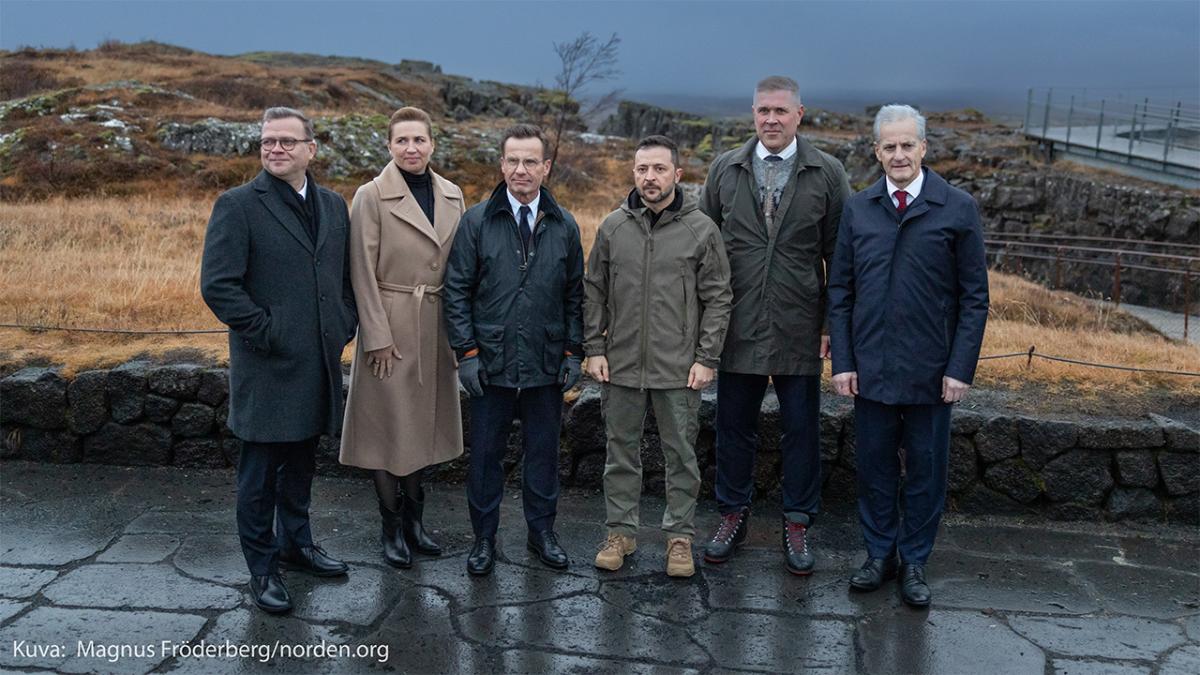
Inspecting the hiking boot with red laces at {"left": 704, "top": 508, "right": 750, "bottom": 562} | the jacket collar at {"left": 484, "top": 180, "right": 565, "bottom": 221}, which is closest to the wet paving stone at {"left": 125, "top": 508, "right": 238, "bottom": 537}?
the jacket collar at {"left": 484, "top": 180, "right": 565, "bottom": 221}

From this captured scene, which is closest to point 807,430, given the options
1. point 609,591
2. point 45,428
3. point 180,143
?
point 609,591

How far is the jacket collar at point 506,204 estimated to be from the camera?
436 cm

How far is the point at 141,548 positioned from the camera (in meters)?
4.78

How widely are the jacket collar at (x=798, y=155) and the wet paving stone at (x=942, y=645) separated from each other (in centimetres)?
196

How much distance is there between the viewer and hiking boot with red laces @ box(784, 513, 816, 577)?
461 cm

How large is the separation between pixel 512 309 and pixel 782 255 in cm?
122

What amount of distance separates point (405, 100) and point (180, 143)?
758 inches

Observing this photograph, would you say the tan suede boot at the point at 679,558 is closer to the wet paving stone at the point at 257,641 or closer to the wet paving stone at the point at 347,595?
the wet paving stone at the point at 347,595

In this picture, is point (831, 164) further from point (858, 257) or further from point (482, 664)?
point (482, 664)

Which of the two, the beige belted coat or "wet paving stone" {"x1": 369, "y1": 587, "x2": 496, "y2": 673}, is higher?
the beige belted coat

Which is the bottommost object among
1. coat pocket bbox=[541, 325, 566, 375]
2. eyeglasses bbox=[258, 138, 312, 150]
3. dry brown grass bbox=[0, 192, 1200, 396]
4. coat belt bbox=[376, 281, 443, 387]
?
dry brown grass bbox=[0, 192, 1200, 396]

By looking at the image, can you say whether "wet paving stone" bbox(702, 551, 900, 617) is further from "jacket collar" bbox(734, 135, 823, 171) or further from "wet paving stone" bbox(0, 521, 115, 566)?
"wet paving stone" bbox(0, 521, 115, 566)

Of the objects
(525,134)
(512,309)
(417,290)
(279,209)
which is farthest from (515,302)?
(279,209)

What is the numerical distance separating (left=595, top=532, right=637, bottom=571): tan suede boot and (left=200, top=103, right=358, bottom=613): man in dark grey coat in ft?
4.32
